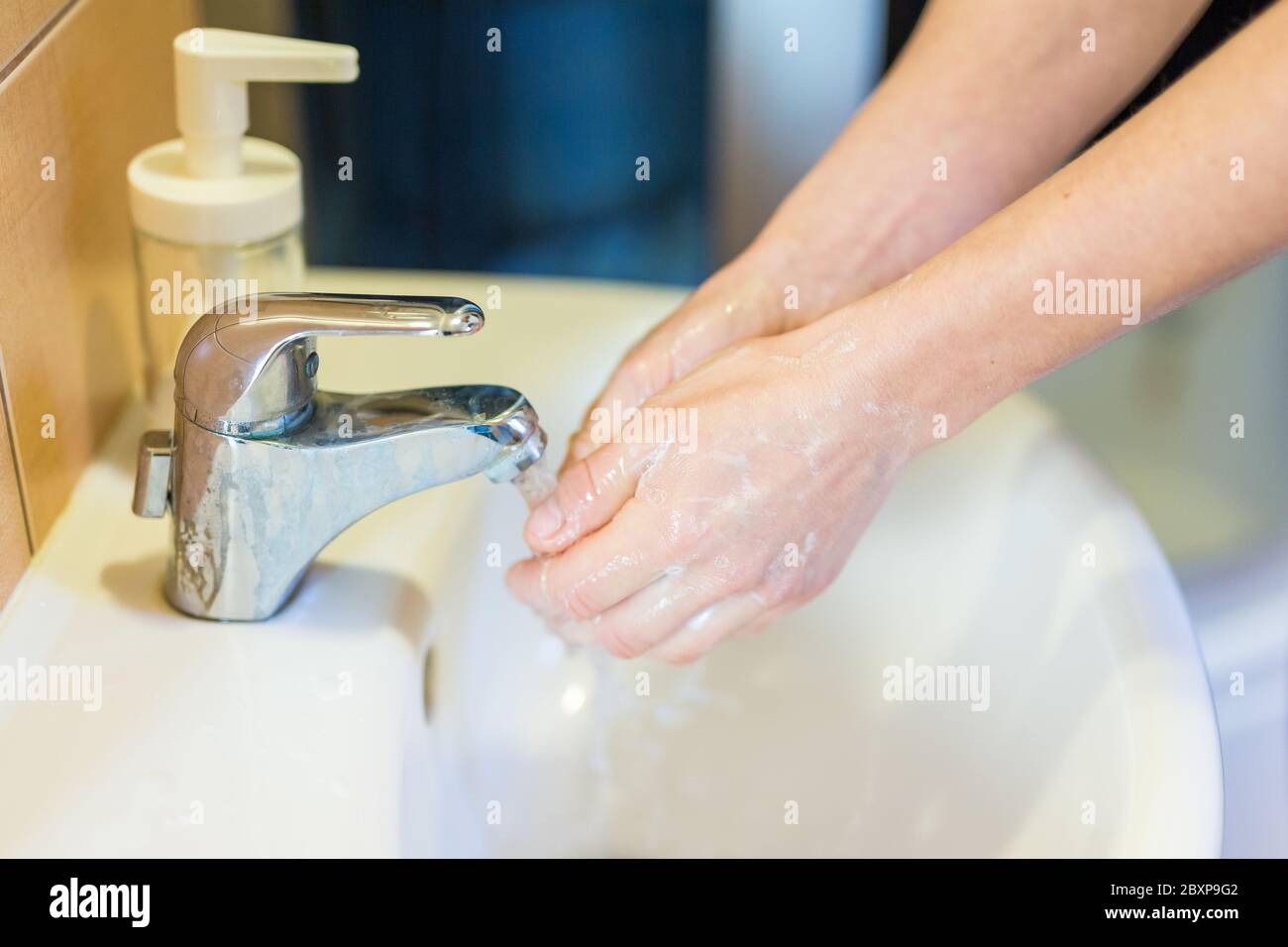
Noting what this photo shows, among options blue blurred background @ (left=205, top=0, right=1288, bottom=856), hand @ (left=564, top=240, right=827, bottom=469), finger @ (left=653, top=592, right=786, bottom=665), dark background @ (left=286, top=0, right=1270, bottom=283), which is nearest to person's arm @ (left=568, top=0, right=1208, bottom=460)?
hand @ (left=564, top=240, right=827, bottom=469)

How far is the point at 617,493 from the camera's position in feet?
1.60

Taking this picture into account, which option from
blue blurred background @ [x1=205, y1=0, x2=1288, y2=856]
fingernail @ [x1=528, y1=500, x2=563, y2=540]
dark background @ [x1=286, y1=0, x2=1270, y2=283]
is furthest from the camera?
dark background @ [x1=286, y1=0, x2=1270, y2=283]

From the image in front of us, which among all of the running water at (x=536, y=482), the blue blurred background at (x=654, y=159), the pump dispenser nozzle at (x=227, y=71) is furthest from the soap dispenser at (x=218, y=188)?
the blue blurred background at (x=654, y=159)

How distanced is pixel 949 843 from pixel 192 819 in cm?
28

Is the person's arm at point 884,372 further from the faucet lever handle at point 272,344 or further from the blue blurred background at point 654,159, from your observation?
the blue blurred background at point 654,159

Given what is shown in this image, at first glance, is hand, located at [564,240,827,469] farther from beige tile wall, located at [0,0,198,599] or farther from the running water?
beige tile wall, located at [0,0,198,599]

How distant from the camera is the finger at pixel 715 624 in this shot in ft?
1.62

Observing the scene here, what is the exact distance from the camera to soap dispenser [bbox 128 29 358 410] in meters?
0.48

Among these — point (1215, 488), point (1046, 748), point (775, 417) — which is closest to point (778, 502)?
point (775, 417)

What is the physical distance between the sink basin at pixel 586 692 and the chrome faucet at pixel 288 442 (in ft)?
0.13

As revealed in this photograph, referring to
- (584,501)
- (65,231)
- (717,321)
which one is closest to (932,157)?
(717,321)

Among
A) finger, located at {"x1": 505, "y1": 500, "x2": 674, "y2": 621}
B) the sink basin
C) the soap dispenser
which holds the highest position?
the soap dispenser

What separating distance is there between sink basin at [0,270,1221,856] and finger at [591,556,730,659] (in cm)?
8
